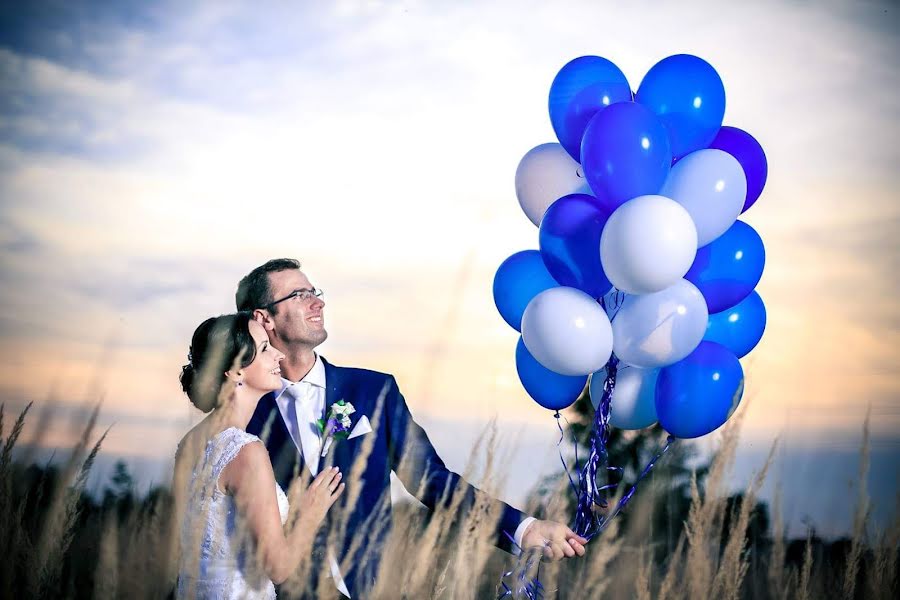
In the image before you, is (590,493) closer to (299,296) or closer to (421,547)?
(421,547)

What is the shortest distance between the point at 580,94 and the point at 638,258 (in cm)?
66

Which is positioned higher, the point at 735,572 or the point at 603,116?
the point at 603,116

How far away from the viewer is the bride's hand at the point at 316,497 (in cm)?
206

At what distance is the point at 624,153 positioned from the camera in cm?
241

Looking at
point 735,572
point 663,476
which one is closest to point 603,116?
point 735,572

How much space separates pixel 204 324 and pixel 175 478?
1.47 feet

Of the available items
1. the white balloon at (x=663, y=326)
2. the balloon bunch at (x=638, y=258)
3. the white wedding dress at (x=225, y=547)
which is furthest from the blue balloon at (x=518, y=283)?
the white wedding dress at (x=225, y=547)

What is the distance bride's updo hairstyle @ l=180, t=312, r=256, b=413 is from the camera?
232 centimetres

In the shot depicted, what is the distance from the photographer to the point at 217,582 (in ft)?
7.15

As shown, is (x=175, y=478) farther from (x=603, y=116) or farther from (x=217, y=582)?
(x=603, y=116)

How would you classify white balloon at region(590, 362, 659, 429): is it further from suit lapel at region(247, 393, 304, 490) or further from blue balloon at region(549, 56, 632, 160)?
suit lapel at region(247, 393, 304, 490)

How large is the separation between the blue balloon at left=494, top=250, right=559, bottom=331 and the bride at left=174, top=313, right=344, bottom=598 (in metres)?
0.80

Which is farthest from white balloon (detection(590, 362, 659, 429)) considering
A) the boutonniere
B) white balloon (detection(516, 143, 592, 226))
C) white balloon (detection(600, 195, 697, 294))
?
the boutonniere

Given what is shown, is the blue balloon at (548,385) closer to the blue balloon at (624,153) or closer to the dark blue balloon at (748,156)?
the blue balloon at (624,153)
